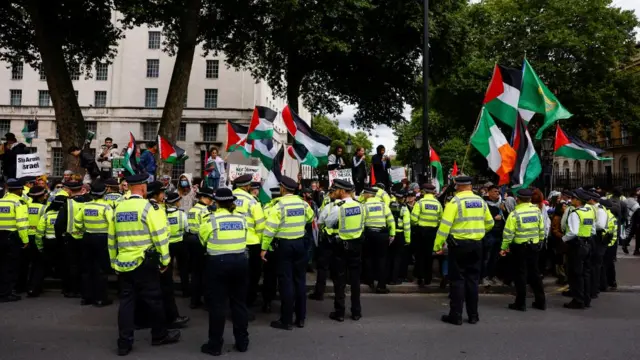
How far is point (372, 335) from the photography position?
21.0 feet

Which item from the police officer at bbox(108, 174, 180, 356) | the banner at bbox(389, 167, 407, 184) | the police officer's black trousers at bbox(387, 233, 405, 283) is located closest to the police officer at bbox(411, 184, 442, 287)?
the police officer's black trousers at bbox(387, 233, 405, 283)

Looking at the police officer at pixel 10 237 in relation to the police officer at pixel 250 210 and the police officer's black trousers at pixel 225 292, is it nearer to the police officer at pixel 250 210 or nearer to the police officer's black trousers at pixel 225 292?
the police officer at pixel 250 210

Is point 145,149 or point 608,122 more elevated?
point 608,122

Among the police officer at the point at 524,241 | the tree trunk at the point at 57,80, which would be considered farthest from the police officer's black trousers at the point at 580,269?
the tree trunk at the point at 57,80

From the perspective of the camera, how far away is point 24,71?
4572 centimetres

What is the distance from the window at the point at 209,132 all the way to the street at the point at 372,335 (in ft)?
123

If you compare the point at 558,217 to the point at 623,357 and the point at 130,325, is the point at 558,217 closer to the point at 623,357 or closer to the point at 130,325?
the point at 623,357

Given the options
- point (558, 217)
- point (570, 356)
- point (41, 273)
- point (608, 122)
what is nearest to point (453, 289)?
point (570, 356)

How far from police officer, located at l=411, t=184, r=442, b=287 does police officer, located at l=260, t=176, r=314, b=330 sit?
3348 millimetres

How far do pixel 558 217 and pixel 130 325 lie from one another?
26.3 ft

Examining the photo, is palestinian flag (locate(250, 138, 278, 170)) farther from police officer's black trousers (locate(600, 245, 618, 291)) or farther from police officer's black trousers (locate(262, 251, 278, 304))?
police officer's black trousers (locate(600, 245, 618, 291))

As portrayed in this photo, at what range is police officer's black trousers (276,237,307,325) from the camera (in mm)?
6613

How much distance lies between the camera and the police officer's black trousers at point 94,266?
7672 millimetres

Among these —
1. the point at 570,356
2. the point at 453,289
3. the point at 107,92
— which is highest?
the point at 107,92
